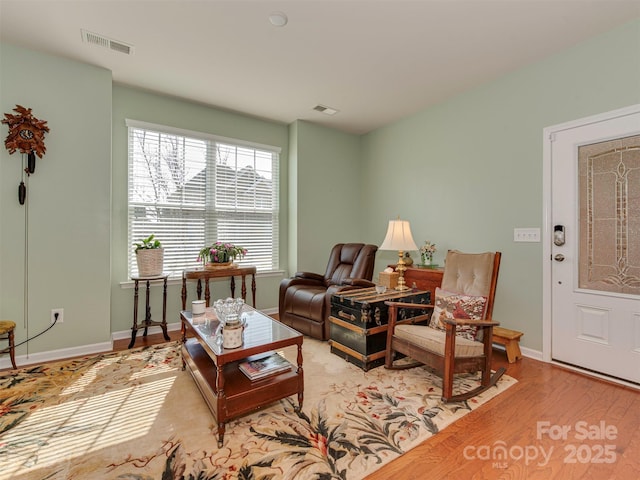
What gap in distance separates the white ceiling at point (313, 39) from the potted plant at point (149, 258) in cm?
177

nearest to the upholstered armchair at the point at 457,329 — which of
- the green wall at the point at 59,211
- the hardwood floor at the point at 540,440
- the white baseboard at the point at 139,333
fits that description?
the hardwood floor at the point at 540,440

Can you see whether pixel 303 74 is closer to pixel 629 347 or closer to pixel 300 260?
pixel 300 260

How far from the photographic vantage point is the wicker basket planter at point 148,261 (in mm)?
3248

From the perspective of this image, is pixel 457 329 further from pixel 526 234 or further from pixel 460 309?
pixel 526 234

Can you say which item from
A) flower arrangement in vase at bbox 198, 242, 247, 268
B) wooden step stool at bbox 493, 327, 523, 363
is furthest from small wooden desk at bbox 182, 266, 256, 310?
wooden step stool at bbox 493, 327, 523, 363

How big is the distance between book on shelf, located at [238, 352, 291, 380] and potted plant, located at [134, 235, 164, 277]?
182 cm

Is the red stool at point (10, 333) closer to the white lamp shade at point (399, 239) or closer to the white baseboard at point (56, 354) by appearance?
the white baseboard at point (56, 354)

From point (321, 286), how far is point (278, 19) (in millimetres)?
2770

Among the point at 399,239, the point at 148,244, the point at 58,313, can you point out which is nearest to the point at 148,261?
the point at 148,244

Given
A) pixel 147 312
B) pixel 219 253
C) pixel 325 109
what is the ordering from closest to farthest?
1. pixel 147 312
2. pixel 219 253
3. pixel 325 109

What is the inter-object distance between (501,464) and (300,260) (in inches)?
128

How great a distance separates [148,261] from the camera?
3.26m

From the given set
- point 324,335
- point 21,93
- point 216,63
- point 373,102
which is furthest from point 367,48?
point 21,93

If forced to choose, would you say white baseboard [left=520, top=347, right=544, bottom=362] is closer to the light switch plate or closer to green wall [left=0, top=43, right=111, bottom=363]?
the light switch plate
